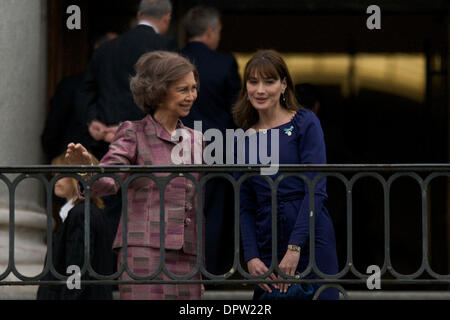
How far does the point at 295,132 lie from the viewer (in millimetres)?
7852

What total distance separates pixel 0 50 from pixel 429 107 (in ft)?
13.4

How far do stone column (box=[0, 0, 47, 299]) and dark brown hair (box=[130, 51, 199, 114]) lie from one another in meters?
2.30

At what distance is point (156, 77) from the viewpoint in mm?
7922

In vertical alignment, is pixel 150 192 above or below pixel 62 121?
→ below

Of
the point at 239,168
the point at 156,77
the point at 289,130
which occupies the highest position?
the point at 156,77

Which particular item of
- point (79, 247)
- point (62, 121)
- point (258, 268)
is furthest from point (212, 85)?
point (258, 268)

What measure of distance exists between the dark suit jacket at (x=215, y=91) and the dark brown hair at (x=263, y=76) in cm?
168

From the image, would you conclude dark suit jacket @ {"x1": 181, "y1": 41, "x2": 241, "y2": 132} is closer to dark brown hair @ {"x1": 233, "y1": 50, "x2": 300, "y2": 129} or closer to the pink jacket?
dark brown hair @ {"x1": 233, "y1": 50, "x2": 300, "y2": 129}

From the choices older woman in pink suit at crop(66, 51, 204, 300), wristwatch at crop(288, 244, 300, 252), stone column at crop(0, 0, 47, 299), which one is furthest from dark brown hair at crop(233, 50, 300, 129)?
stone column at crop(0, 0, 47, 299)

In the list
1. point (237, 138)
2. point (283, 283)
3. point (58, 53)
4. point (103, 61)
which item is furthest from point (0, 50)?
point (283, 283)

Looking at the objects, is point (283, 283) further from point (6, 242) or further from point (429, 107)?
point (429, 107)

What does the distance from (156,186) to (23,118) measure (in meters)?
2.70

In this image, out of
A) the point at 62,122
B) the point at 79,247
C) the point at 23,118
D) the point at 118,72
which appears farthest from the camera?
the point at 62,122

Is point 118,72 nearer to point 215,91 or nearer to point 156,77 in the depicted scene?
point 215,91
